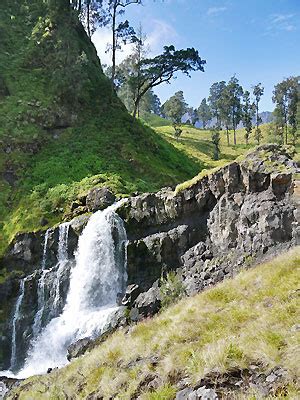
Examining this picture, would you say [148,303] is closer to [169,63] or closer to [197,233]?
[197,233]

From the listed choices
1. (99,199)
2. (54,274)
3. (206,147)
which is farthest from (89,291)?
(206,147)

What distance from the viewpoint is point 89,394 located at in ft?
32.6

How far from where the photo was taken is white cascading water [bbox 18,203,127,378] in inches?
1001

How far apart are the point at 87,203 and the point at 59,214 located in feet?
10.00

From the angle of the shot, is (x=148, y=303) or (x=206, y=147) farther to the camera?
(x=206, y=147)

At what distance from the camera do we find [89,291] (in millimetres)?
28062

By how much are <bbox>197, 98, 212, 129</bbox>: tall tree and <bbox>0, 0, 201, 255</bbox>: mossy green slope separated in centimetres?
7649

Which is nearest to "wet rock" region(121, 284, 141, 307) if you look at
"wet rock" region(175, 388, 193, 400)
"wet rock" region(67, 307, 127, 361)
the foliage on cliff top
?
"wet rock" region(67, 307, 127, 361)

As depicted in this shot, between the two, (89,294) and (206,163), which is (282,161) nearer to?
(89,294)

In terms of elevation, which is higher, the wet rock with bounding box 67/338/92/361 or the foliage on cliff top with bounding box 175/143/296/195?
the foliage on cliff top with bounding box 175/143/296/195

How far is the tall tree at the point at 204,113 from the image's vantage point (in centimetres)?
13075

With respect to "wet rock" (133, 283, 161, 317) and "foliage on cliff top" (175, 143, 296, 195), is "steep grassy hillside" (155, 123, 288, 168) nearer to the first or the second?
"foliage on cliff top" (175, 143, 296, 195)

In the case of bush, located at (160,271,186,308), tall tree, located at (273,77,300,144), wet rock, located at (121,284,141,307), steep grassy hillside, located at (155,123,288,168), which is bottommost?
wet rock, located at (121,284,141,307)

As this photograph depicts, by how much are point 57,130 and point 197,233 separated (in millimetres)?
26515
